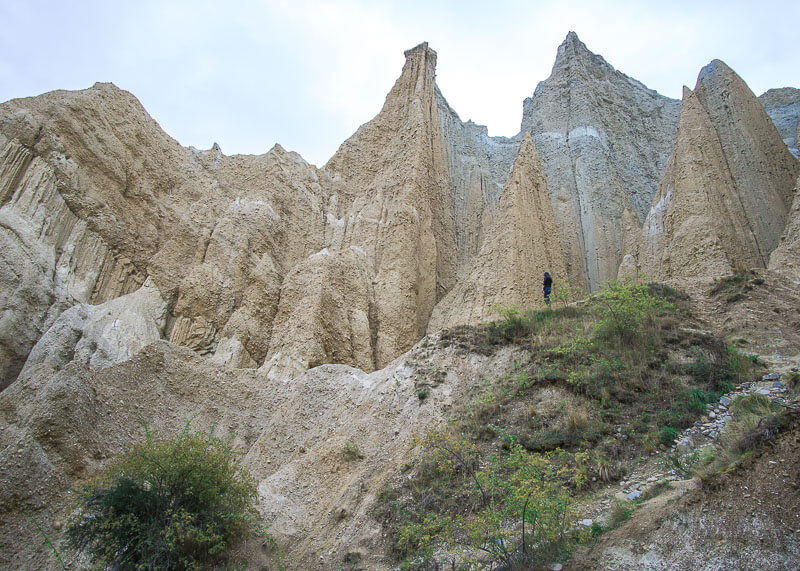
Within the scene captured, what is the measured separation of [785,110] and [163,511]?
128 ft

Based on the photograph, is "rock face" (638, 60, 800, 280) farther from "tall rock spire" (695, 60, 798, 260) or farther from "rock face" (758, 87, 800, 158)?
"rock face" (758, 87, 800, 158)

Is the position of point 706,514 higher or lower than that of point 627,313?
lower

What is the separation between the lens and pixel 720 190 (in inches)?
850

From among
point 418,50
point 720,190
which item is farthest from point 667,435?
point 418,50

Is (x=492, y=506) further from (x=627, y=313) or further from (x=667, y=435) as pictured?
(x=627, y=313)

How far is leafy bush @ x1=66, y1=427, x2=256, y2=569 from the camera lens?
32.8ft

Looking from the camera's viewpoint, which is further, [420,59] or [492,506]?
[420,59]

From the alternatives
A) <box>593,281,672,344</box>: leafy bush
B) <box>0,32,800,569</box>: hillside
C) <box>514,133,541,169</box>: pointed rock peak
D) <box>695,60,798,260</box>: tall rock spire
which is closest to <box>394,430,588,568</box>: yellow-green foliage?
<box>0,32,800,569</box>: hillside

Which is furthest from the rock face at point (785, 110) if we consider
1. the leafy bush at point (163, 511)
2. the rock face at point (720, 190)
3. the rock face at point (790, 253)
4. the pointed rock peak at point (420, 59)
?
the leafy bush at point (163, 511)

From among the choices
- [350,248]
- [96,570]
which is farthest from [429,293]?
[96,570]

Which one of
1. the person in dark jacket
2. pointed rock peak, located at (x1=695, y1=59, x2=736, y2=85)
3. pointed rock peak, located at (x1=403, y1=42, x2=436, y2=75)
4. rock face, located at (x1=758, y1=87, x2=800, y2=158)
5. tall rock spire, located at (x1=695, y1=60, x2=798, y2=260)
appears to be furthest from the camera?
pointed rock peak, located at (x1=403, y1=42, x2=436, y2=75)

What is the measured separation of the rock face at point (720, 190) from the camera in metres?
20.0

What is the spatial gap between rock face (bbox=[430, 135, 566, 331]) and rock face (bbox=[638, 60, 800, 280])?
449 centimetres

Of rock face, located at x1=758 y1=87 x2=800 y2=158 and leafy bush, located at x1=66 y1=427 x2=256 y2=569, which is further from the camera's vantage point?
rock face, located at x1=758 y1=87 x2=800 y2=158
